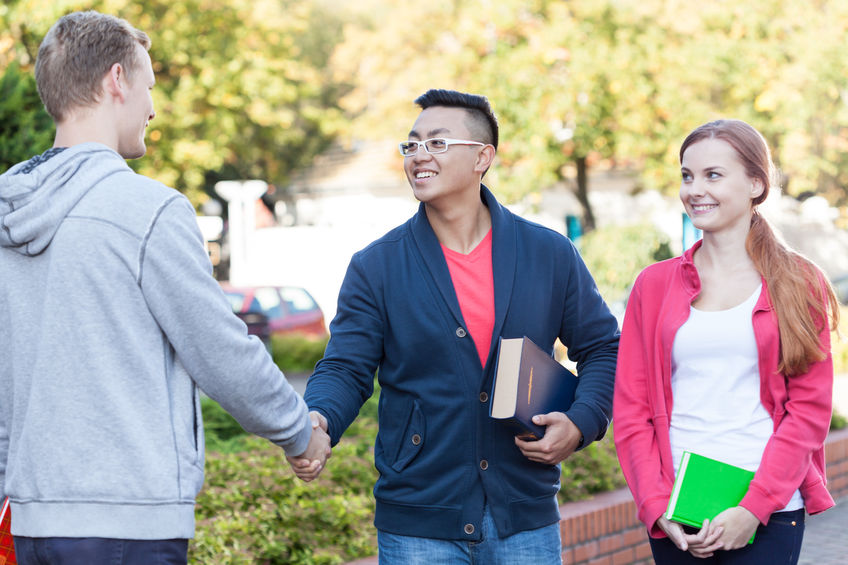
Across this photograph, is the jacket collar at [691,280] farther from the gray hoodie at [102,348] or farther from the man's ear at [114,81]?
the man's ear at [114,81]

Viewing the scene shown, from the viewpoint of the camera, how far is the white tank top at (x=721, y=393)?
312cm

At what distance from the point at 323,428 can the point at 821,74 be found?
59.7 ft

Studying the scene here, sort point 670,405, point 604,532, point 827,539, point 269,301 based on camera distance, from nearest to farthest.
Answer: point 670,405 < point 604,532 < point 827,539 < point 269,301

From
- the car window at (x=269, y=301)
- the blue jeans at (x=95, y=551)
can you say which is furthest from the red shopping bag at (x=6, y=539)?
the car window at (x=269, y=301)

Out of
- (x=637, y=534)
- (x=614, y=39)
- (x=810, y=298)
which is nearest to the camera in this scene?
(x=810, y=298)

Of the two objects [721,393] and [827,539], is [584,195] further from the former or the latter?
[721,393]

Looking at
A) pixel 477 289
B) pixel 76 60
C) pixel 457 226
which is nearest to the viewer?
pixel 76 60

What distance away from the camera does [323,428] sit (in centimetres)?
325

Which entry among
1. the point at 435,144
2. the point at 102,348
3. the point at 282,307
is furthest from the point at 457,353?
the point at 282,307

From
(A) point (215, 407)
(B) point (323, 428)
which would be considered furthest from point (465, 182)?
(A) point (215, 407)

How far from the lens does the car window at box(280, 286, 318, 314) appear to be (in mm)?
19000

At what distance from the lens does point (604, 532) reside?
19.1 feet

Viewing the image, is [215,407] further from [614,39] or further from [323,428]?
[614,39]

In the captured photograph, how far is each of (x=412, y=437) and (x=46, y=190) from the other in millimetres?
1385
